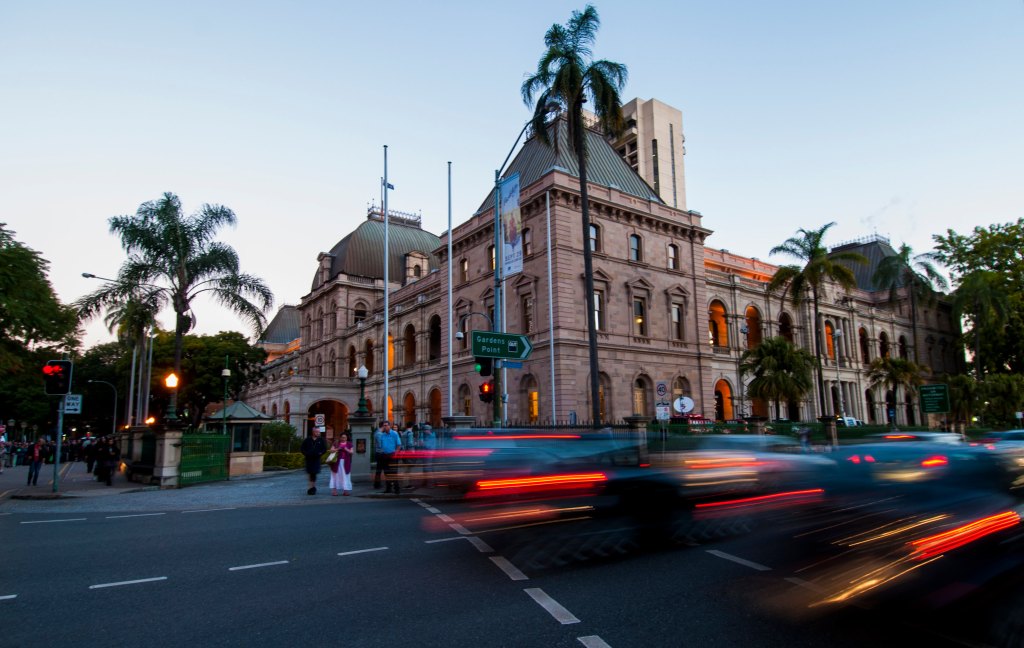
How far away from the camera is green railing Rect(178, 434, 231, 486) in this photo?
20.3m

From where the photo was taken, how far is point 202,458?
21.2 meters

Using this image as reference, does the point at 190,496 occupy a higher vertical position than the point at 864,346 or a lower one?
lower

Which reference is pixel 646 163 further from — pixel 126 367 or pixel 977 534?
pixel 977 534

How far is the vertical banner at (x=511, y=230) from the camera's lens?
19844mm

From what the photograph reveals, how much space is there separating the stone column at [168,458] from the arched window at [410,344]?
104ft

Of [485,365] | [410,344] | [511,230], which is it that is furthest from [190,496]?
[410,344]

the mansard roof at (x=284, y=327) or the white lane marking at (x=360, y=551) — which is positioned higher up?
the mansard roof at (x=284, y=327)

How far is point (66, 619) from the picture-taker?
5.68 m

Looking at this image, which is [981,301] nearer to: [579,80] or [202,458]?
[579,80]

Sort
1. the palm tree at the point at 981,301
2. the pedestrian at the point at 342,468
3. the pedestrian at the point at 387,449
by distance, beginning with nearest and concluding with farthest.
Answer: the pedestrian at the point at 342,468 → the pedestrian at the point at 387,449 → the palm tree at the point at 981,301

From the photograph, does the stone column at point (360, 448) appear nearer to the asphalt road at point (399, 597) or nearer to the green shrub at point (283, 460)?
the green shrub at point (283, 460)

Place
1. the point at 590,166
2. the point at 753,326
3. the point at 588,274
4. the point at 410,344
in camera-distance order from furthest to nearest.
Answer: the point at 410,344 < the point at 753,326 < the point at 590,166 < the point at 588,274

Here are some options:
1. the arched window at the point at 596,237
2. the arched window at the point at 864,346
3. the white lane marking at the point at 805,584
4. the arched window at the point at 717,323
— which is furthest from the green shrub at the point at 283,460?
the arched window at the point at 864,346

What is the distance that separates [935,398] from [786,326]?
49.2ft
